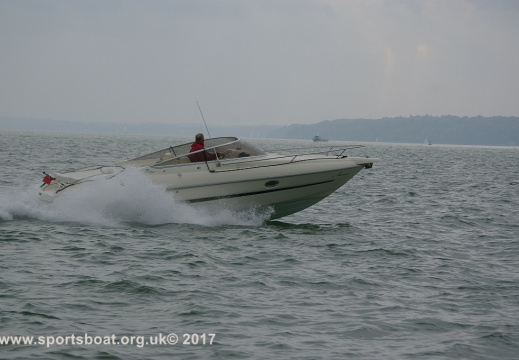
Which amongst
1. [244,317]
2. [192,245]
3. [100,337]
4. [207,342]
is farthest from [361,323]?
[192,245]

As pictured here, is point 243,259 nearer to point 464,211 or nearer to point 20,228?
point 20,228

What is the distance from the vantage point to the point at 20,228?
13.8 m

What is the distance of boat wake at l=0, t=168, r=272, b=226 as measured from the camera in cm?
1461

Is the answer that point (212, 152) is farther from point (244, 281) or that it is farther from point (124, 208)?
point (244, 281)

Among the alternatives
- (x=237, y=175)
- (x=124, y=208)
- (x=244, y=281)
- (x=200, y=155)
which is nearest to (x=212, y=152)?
(x=200, y=155)

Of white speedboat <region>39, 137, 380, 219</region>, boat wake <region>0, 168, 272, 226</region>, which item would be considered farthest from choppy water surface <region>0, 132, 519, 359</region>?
white speedboat <region>39, 137, 380, 219</region>

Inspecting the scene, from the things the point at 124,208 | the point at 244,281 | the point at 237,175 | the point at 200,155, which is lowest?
the point at 244,281

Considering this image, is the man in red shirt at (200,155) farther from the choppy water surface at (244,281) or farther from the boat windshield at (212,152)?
the choppy water surface at (244,281)

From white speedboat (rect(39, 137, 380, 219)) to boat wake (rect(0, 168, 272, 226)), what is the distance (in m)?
0.17

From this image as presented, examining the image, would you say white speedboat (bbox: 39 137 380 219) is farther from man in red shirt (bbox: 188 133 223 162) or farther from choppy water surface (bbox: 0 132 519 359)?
choppy water surface (bbox: 0 132 519 359)

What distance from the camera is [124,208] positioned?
15.0 m

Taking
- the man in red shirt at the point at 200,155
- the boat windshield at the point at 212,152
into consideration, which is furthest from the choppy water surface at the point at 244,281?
the man in red shirt at the point at 200,155

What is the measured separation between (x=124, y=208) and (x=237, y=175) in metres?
2.59

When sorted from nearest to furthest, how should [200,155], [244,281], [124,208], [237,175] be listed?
[244,281] → [237,175] → [200,155] → [124,208]
